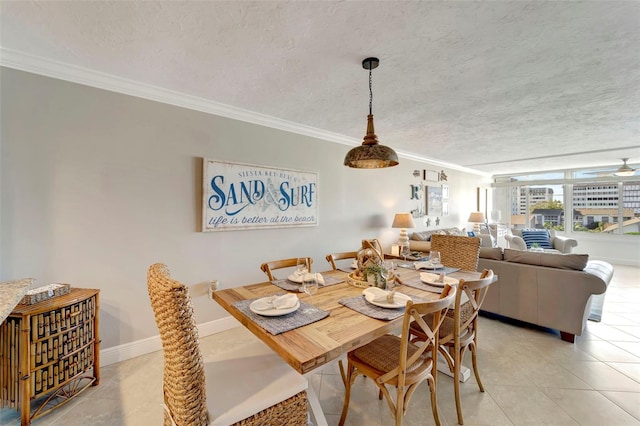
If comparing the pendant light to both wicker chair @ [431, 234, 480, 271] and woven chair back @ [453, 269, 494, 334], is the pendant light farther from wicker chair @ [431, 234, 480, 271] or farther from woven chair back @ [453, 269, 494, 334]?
wicker chair @ [431, 234, 480, 271]

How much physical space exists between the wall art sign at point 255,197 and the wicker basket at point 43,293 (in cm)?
109

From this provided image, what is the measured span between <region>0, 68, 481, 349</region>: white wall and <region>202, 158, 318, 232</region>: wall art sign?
11cm

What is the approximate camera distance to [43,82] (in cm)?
194

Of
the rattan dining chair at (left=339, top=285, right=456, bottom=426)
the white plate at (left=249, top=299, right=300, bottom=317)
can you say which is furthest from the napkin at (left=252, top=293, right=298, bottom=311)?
the rattan dining chair at (left=339, top=285, right=456, bottom=426)

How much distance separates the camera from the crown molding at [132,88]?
6.06 ft

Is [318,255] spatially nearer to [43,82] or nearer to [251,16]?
[251,16]

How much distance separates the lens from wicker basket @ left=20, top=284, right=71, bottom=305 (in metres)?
1.59

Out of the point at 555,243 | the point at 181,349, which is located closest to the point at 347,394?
the point at 181,349

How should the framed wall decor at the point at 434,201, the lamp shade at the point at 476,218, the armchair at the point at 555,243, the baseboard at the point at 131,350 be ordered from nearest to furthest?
the baseboard at the point at 131,350, the armchair at the point at 555,243, the framed wall decor at the point at 434,201, the lamp shade at the point at 476,218

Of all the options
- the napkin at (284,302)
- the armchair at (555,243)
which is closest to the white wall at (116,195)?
the napkin at (284,302)

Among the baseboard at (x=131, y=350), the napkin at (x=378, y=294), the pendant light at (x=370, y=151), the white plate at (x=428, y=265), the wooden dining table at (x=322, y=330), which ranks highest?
the pendant light at (x=370, y=151)

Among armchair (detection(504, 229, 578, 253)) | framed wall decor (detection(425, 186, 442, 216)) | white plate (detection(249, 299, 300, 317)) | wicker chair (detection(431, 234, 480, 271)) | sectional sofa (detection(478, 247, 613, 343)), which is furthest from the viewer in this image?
framed wall decor (detection(425, 186, 442, 216))

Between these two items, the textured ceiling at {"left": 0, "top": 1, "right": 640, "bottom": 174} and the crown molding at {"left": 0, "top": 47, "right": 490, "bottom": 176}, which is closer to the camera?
the textured ceiling at {"left": 0, "top": 1, "right": 640, "bottom": 174}

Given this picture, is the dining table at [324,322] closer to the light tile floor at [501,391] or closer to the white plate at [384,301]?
the white plate at [384,301]
